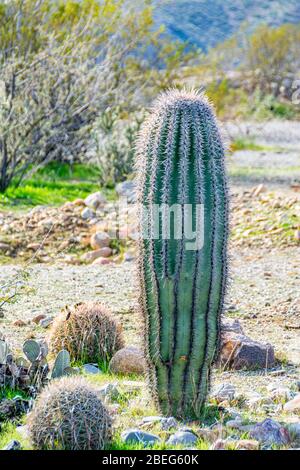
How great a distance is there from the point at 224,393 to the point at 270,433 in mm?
716

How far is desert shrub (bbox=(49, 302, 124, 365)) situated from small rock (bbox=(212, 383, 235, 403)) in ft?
2.46

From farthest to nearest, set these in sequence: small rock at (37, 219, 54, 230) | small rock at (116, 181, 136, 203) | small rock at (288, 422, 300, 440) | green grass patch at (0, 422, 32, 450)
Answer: small rock at (116, 181, 136, 203), small rock at (37, 219, 54, 230), small rock at (288, 422, 300, 440), green grass patch at (0, 422, 32, 450)

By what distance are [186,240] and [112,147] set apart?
8.34 metres

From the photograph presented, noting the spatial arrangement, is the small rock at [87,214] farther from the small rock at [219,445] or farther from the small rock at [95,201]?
the small rock at [219,445]

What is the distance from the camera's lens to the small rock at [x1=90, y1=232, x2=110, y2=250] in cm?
862

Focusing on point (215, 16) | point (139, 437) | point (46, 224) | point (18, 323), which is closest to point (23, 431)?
point (139, 437)

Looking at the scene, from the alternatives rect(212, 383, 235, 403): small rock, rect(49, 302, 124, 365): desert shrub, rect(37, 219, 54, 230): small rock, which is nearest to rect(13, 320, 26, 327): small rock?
rect(49, 302, 124, 365): desert shrub

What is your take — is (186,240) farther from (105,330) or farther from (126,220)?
(126,220)

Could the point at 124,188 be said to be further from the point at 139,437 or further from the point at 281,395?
the point at 139,437

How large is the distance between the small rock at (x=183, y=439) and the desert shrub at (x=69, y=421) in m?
0.25

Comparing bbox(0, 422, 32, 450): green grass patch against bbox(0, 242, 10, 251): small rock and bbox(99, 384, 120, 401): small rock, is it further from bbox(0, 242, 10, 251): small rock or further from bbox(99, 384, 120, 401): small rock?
bbox(0, 242, 10, 251): small rock

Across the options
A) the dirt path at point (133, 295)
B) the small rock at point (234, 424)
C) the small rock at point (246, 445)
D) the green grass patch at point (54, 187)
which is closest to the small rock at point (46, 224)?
the green grass patch at point (54, 187)

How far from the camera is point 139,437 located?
3564 millimetres

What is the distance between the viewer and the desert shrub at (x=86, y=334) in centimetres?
489
